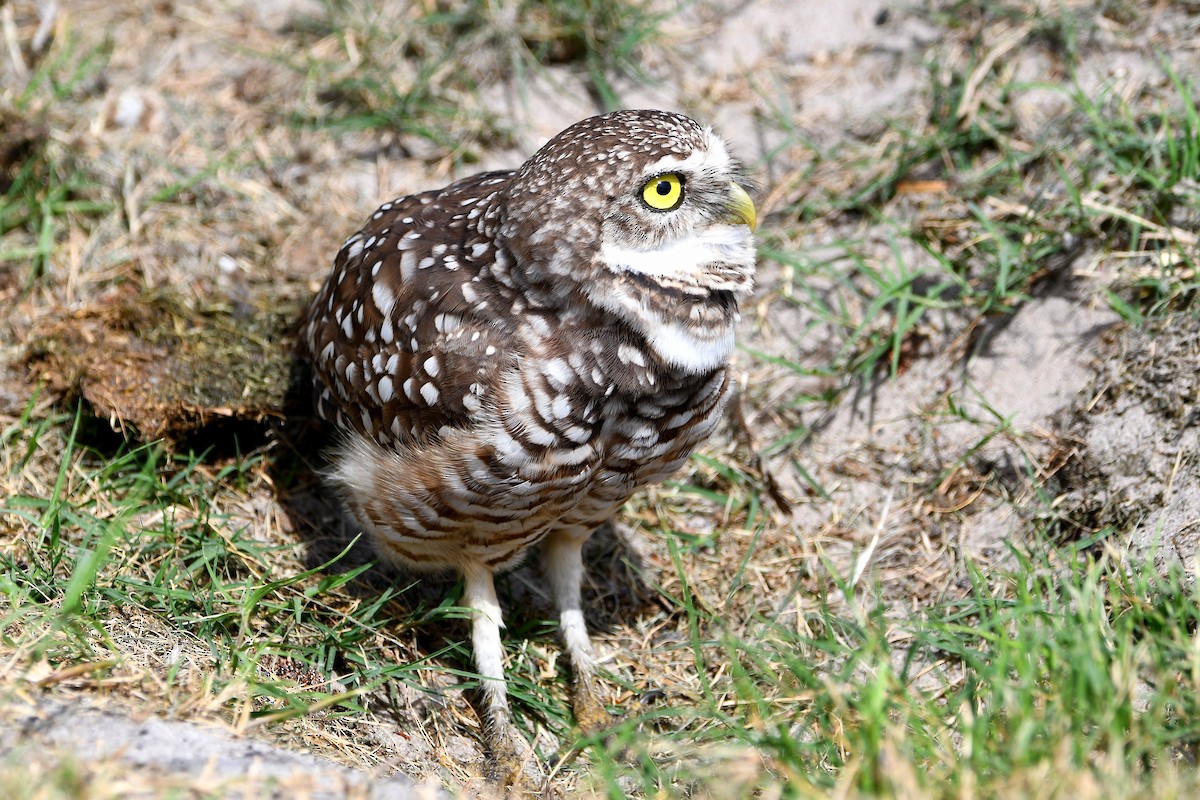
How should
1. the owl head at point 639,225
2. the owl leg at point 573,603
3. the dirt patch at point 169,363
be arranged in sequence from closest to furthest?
1. the owl head at point 639,225
2. the owl leg at point 573,603
3. the dirt patch at point 169,363

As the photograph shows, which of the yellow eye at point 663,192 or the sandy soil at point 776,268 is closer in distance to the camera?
the yellow eye at point 663,192

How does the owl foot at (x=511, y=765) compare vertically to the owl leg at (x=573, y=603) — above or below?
below

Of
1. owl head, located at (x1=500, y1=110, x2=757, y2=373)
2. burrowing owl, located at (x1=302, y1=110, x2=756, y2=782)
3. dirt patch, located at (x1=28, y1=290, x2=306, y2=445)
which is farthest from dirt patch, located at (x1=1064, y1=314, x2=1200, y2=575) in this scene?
dirt patch, located at (x1=28, y1=290, x2=306, y2=445)

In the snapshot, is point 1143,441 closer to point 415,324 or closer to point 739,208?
point 739,208

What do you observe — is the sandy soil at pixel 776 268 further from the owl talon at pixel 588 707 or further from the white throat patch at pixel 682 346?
the white throat patch at pixel 682 346

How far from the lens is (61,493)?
145 inches

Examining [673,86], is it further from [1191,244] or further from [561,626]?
[561,626]

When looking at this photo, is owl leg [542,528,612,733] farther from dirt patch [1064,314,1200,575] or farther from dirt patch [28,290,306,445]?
dirt patch [1064,314,1200,575]

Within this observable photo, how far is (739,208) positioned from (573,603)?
1.61 metres

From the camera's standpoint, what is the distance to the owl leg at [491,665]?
3461 mm

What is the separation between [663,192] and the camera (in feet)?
9.84

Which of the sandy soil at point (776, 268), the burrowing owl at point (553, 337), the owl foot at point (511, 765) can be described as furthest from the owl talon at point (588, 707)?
the burrowing owl at point (553, 337)

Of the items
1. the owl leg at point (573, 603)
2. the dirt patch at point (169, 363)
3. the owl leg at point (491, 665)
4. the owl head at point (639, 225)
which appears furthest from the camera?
the dirt patch at point (169, 363)

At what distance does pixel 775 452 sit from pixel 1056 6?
2523 mm
